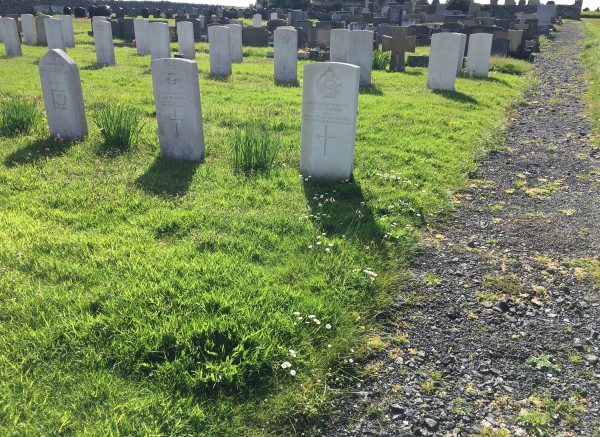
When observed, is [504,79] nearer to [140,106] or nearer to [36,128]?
[140,106]

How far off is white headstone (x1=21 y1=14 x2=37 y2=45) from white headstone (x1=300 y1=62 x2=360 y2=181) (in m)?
18.1

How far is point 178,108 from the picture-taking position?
237 inches

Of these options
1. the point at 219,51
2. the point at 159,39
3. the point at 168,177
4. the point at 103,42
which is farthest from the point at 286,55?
the point at 168,177

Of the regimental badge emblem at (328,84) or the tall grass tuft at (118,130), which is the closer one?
the regimental badge emblem at (328,84)

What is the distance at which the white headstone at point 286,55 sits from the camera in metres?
12.2

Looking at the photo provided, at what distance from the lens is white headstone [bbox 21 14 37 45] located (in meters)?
18.9

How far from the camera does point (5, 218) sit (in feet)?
14.4

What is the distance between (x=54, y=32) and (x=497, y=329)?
16.5 metres

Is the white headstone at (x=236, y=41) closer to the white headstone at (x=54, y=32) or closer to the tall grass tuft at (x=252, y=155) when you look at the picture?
the white headstone at (x=54, y=32)

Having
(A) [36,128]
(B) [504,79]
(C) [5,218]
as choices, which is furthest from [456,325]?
(B) [504,79]

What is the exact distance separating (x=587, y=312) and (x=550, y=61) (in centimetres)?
1710

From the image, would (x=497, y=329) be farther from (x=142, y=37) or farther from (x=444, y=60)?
(x=142, y=37)

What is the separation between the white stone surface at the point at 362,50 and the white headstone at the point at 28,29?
1405 centimetres

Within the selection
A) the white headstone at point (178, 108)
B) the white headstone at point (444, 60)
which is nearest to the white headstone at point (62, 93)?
the white headstone at point (178, 108)
